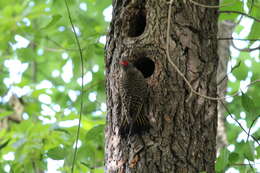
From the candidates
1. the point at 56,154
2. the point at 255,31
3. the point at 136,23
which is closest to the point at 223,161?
the point at 255,31

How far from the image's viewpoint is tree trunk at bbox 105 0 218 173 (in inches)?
116

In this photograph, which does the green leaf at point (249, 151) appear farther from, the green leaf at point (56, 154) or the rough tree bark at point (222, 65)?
the rough tree bark at point (222, 65)

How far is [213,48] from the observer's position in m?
3.47

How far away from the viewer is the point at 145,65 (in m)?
3.89

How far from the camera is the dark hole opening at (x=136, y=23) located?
3584mm

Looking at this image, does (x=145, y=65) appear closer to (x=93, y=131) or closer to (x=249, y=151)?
(x=93, y=131)

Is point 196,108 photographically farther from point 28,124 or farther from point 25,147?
point 28,124

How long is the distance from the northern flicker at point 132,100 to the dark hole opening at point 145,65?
0.14 meters

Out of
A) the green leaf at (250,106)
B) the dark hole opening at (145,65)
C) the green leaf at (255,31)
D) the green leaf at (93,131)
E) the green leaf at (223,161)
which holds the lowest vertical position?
the green leaf at (223,161)

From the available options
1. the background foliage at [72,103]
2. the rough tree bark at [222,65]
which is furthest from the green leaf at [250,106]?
the rough tree bark at [222,65]

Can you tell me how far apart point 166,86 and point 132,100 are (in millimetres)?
321

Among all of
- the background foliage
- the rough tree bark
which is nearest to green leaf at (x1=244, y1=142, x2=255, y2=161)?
the background foliage

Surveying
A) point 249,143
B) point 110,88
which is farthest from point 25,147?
point 249,143

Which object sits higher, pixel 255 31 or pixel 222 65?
pixel 222 65
